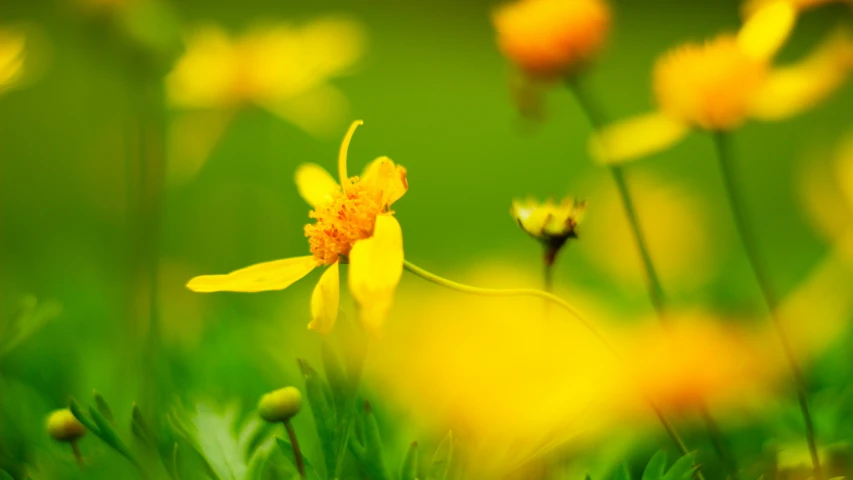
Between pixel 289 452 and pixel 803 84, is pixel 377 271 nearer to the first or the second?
pixel 289 452

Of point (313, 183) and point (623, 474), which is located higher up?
point (313, 183)

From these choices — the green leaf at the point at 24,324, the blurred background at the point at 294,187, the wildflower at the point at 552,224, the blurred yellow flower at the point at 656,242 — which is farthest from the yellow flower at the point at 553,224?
the blurred yellow flower at the point at 656,242

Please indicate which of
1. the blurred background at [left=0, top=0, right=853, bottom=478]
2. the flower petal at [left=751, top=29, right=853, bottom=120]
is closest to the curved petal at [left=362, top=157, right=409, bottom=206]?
the blurred background at [left=0, top=0, right=853, bottom=478]

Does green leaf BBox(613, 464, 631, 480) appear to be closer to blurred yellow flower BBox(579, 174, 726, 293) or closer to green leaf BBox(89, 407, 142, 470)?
green leaf BBox(89, 407, 142, 470)

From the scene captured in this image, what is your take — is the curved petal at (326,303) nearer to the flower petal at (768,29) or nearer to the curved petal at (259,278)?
the curved petal at (259,278)

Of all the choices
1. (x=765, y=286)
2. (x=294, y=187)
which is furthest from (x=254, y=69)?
(x=294, y=187)

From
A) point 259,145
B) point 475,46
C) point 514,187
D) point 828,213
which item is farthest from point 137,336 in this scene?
point 475,46
